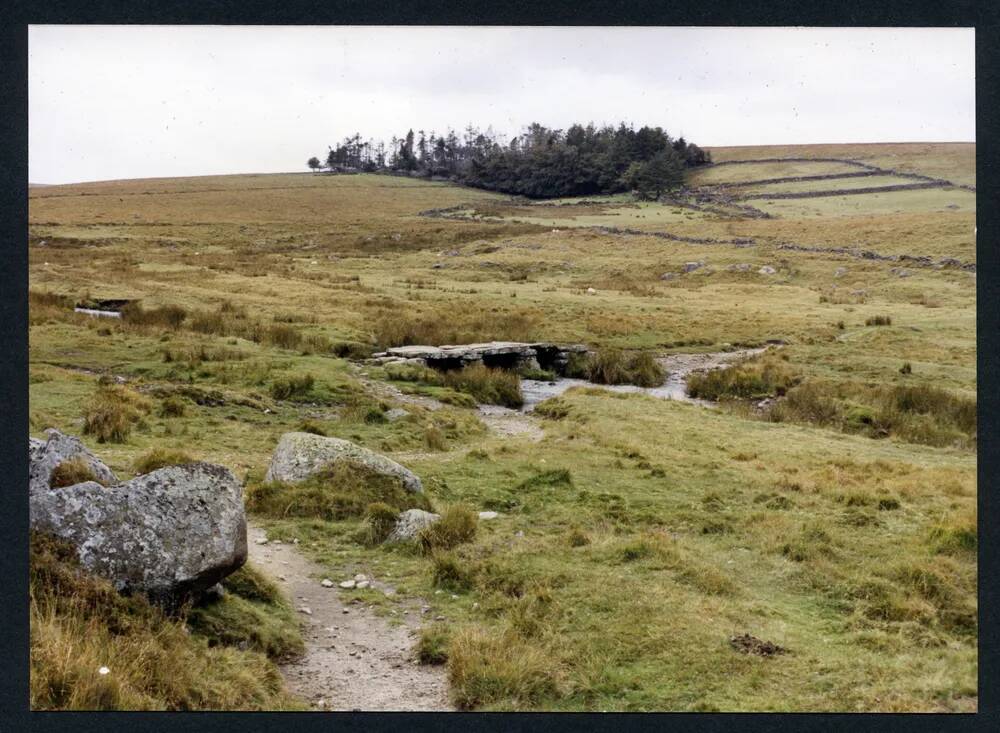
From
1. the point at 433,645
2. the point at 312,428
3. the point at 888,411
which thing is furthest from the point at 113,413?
the point at 888,411

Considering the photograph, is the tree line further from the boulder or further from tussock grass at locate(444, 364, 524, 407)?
the boulder

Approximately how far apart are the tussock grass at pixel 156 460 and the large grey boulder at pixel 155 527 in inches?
172

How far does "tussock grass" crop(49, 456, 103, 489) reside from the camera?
7508 millimetres

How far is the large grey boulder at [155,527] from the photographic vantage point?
7016 millimetres

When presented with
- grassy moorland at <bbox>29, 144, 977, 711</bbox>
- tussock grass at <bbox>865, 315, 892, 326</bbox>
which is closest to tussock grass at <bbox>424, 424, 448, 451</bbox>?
grassy moorland at <bbox>29, 144, 977, 711</bbox>

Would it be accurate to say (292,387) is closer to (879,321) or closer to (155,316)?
(155,316)

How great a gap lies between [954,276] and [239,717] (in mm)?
60691

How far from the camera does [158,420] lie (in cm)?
1662

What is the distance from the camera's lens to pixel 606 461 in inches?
669

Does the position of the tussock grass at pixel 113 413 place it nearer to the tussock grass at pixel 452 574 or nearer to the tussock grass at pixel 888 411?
the tussock grass at pixel 452 574

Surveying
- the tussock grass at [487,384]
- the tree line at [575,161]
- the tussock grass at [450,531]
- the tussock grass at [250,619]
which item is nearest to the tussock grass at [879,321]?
the tussock grass at [487,384]

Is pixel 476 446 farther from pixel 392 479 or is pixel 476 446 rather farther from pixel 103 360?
pixel 103 360

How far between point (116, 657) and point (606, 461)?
11953 millimetres
